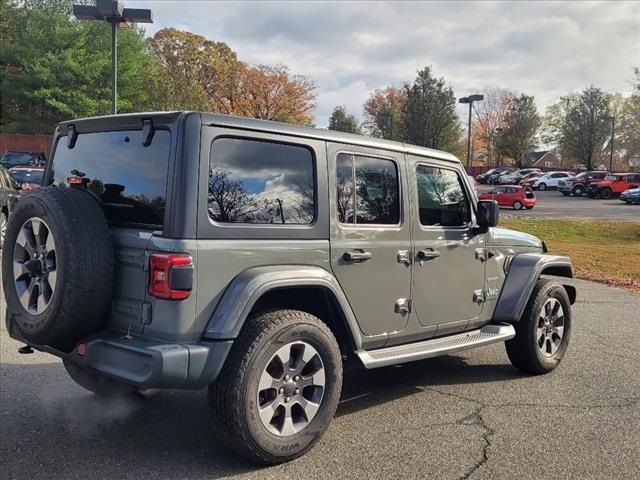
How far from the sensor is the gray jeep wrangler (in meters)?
3.21

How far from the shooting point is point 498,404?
14.9 feet

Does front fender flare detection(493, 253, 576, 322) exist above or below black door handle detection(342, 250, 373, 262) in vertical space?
below

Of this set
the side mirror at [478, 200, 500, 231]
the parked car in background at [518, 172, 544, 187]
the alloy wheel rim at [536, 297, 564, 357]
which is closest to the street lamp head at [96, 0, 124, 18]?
the side mirror at [478, 200, 500, 231]

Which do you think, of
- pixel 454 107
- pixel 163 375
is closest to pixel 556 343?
pixel 163 375

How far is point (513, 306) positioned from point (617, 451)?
1572 mm

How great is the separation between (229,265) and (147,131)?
893 millimetres

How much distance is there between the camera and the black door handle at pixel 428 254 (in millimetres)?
4391

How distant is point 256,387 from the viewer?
3336 millimetres

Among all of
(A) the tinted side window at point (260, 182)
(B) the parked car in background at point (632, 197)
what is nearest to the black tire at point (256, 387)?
(A) the tinted side window at point (260, 182)

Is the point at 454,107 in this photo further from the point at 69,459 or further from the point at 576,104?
the point at 69,459

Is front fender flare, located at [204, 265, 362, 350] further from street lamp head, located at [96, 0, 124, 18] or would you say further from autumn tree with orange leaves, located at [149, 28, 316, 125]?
autumn tree with orange leaves, located at [149, 28, 316, 125]

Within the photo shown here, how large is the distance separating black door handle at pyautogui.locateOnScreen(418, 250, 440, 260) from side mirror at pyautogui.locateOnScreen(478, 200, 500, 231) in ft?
1.97

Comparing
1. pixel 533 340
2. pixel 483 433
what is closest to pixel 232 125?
pixel 483 433

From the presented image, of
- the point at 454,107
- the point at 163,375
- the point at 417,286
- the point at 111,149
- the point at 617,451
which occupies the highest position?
the point at 454,107
